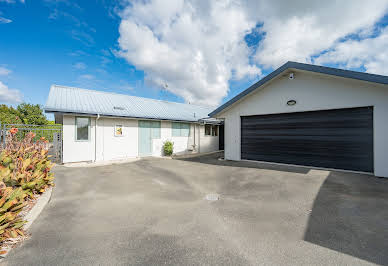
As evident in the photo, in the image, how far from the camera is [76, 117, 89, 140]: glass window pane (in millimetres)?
10031

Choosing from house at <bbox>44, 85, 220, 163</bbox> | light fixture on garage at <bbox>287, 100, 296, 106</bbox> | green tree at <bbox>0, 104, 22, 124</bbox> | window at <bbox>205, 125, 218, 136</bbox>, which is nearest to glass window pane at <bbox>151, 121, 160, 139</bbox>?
house at <bbox>44, 85, 220, 163</bbox>

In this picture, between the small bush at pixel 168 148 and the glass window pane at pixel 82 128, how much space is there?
5051 mm

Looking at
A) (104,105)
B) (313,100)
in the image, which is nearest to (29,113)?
(104,105)

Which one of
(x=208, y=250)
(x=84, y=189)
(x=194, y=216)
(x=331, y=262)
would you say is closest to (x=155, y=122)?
(x=84, y=189)

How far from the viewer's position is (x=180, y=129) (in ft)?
46.9

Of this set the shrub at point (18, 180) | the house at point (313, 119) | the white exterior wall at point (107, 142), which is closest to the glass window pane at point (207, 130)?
the white exterior wall at point (107, 142)

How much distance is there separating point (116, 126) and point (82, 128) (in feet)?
6.17

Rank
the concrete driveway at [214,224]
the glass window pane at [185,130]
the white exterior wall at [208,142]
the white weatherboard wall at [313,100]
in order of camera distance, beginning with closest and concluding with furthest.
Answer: the concrete driveway at [214,224] → the white weatherboard wall at [313,100] → the glass window pane at [185,130] → the white exterior wall at [208,142]

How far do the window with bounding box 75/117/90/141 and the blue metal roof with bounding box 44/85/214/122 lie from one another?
25.7 inches

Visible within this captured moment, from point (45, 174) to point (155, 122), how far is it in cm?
811

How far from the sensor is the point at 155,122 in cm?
1295

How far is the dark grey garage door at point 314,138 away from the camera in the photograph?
6887mm

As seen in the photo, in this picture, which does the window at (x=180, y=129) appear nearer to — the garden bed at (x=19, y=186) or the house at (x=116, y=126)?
the house at (x=116, y=126)

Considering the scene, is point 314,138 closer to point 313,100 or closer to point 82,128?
point 313,100
